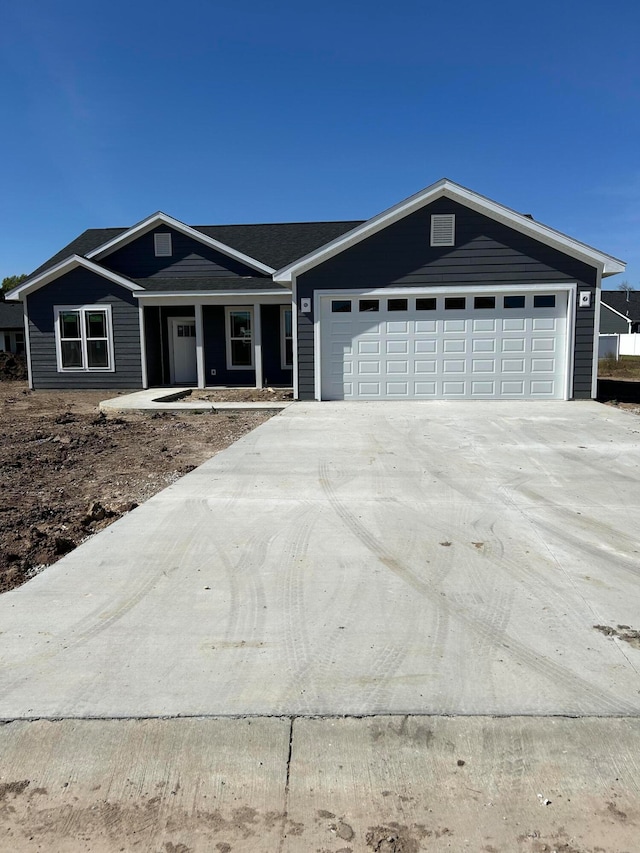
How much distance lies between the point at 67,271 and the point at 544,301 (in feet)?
41.7

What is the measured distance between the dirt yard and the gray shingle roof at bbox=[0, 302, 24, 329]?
2456 centimetres

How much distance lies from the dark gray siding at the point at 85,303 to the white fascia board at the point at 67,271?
168 mm

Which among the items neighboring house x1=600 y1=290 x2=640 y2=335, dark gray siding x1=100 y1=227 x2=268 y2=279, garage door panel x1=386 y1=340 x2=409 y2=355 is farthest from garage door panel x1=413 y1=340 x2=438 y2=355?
neighboring house x1=600 y1=290 x2=640 y2=335

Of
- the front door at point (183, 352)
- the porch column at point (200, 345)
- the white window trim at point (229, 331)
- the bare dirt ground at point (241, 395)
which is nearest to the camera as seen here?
the bare dirt ground at point (241, 395)

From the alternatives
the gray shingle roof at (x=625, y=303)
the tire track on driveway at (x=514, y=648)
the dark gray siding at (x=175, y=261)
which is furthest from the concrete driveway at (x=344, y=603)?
the gray shingle roof at (x=625, y=303)

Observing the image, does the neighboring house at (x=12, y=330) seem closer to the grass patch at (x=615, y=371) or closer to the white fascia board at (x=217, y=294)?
the white fascia board at (x=217, y=294)

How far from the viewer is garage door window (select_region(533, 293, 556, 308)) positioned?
46.9ft

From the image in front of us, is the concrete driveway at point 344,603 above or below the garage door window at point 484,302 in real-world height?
below

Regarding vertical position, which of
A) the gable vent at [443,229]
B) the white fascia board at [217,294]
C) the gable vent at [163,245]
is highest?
the gable vent at [163,245]

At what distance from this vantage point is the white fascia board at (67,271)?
57.4 feet

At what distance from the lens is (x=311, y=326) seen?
1477 cm

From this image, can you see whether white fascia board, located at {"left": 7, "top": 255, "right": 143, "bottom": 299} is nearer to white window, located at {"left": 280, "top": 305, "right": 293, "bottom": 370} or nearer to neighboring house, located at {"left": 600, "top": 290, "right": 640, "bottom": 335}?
white window, located at {"left": 280, "top": 305, "right": 293, "bottom": 370}

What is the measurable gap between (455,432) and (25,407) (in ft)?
34.2

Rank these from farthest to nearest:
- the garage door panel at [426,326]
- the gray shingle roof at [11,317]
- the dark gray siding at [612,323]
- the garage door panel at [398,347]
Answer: the dark gray siding at [612,323] < the gray shingle roof at [11,317] < the garage door panel at [398,347] < the garage door panel at [426,326]
